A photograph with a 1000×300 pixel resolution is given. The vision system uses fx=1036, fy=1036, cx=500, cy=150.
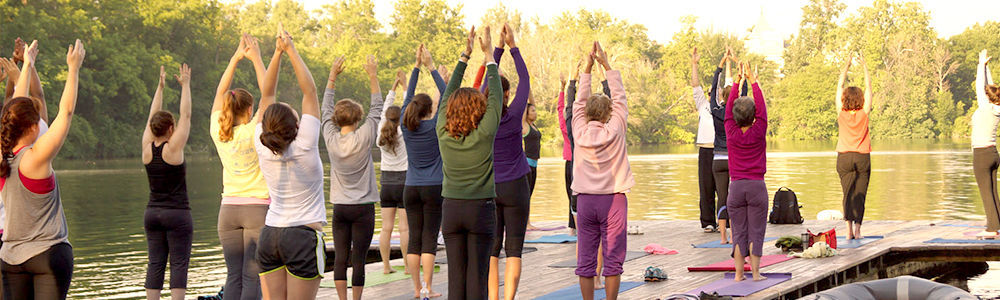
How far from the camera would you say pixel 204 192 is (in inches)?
1128

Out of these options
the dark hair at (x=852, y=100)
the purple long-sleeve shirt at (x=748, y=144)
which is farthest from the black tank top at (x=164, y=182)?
the dark hair at (x=852, y=100)

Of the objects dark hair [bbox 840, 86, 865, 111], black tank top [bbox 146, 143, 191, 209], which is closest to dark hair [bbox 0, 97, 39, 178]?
black tank top [bbox 146, 143, 191, 209]

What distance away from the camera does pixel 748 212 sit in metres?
8.54

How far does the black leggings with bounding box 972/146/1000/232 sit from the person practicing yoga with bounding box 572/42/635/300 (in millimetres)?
6022

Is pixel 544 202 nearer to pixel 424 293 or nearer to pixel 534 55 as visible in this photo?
pixel 424 293

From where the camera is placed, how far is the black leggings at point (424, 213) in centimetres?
753

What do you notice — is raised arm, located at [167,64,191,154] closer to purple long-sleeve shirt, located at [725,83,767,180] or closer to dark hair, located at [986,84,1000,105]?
purple long-sleeve shirt, located at [725,83,767,180]

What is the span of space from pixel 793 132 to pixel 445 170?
84012mm

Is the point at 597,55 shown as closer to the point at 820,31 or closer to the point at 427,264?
the point at 427,264

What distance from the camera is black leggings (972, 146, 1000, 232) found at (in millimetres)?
11359

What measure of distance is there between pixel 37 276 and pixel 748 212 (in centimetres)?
549

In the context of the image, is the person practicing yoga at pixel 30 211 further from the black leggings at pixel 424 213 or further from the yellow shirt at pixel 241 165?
the black leggings at pixel 424 213

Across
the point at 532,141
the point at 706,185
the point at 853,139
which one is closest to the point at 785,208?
the point at 706,185

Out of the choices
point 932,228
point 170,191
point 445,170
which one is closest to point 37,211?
point 170,191
